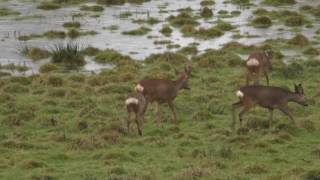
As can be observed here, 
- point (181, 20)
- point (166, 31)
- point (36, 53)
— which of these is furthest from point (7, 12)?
point (36, 53)

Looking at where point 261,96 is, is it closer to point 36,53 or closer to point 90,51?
point 90,51

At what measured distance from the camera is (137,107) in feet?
58.0

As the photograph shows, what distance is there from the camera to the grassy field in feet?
48.3

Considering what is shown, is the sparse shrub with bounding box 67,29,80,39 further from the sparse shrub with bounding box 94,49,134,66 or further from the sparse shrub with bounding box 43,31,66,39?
the sparse shrub with bounding box 94,49,134,66

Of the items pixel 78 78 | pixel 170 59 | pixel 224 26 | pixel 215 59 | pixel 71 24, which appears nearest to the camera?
pixel 78 78

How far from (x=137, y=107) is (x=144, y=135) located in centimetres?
72

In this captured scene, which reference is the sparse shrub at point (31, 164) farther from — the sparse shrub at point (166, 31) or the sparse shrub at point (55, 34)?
the sparse shrub at point (166, 31)

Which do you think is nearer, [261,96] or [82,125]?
[261,96]

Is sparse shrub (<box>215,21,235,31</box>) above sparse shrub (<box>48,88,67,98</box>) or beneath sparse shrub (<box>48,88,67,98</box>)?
beneath

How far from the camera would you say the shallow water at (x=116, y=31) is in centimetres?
3259

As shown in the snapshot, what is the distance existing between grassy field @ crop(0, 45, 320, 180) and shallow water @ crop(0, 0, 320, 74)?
541 centimetres

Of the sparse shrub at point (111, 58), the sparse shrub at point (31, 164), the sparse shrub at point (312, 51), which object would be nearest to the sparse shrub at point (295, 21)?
the sparse shrub at point (312, 51)

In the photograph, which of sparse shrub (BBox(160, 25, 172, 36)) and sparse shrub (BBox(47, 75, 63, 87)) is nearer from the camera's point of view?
sparse shrub (BBox(47, 75, 63, 87))

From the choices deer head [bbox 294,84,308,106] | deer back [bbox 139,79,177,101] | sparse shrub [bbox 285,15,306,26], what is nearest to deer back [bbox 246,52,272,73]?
deer head [bbox 294,84,308,106]
